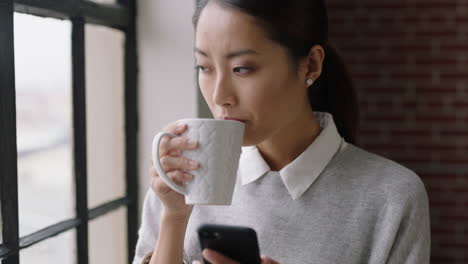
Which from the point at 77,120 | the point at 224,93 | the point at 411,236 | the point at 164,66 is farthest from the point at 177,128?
the point at 164,66

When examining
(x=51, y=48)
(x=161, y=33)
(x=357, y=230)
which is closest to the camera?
(x=357, y=230)

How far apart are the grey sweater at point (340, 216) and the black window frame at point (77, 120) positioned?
28 centimetres

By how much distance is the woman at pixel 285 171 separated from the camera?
953mm

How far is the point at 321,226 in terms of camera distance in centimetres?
107

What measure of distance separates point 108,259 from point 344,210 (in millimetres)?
949

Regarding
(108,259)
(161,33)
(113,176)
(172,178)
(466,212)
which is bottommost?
(466,212)

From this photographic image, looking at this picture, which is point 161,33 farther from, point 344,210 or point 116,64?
point 344,210

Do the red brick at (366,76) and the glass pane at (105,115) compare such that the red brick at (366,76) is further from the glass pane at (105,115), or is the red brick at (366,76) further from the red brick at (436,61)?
the glass pane at (105,115)

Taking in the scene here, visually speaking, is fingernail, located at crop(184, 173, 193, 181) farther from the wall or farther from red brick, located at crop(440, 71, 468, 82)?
red brick, located at crop(440, 71, 468, 82)

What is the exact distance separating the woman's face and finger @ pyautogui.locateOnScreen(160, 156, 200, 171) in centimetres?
14

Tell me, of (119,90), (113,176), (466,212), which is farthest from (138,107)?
(466,212)

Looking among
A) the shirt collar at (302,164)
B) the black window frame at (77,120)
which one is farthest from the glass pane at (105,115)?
the shirt collar at (302,164)

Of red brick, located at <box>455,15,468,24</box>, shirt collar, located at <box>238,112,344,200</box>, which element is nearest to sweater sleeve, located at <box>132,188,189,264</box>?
shirt collar, located at <box>238,112,344,200</box>

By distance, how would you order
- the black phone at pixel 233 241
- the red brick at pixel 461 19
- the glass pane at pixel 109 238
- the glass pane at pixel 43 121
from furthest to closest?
the red brick at pixel 461 19, the glass pane at pixel 109 238, the glass pane at pixel 43 121, the black phone at pixel 233 241
